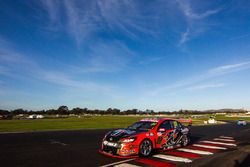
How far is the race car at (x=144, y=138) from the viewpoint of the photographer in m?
9.17

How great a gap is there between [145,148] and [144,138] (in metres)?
0.43

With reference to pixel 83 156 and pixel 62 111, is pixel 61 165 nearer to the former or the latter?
pixel 83 156

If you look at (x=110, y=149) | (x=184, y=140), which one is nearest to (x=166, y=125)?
(x=184, y=140)

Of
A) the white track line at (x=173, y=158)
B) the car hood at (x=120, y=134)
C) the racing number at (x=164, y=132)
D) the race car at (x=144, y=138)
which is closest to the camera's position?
the white track line at (x=173, y=158)

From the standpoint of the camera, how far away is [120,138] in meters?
9.27

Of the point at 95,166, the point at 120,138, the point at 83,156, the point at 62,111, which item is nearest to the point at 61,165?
the point at 95,166

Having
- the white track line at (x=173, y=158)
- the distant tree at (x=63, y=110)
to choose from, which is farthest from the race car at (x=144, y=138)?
the distant tree at (x=63, y=110)

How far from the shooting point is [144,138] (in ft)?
31.8

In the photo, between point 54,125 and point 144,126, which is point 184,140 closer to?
point 144,126

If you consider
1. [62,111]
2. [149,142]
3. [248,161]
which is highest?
[62,111]

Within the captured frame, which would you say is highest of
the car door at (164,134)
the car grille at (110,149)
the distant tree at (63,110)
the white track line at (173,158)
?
the distant tree at (63,110)

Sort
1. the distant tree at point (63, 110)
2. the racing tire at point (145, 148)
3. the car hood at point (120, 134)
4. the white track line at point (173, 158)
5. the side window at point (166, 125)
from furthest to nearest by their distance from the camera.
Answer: the distant tree at point (63, 110) → the side window at point (166, 125) → the racing tire at point (145, 148) → the car hood at point (120, 134) → the white track line at point (173, 158)

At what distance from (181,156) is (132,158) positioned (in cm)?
217

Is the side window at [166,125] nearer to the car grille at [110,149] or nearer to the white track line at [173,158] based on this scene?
the white track line at [173,158]
